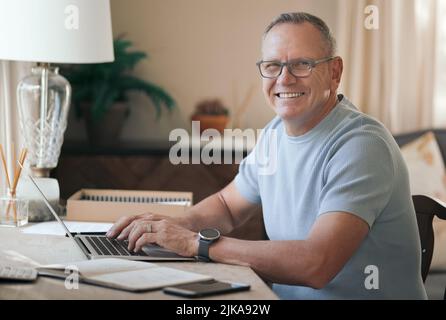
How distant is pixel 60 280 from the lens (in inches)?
62.9

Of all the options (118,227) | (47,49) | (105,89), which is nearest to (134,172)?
(105,89)

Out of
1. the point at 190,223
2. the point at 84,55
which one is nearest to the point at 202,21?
the point at 84,55

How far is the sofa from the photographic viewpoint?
317 centimetres

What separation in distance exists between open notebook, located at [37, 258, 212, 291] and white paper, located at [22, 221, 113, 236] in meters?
0.53

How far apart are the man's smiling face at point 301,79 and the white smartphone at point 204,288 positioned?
66 cm

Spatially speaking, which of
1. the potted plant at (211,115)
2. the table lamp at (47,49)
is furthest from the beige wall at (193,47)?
the table lamp at (47,49)

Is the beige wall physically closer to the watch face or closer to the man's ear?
the man's ear

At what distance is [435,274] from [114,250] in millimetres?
2020

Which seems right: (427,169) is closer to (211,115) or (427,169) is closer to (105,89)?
(211,115)

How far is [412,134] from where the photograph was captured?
4.02m

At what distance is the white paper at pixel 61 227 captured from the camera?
2234mm
